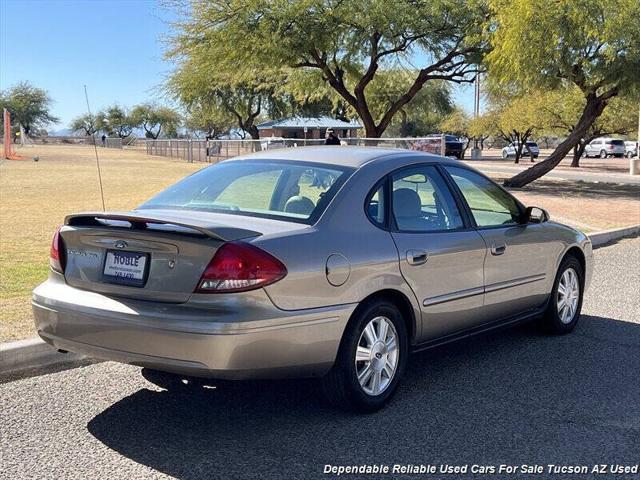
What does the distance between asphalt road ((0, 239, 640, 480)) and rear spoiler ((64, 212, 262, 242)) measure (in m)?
1.15

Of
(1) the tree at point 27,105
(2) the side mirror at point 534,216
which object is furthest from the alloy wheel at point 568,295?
(1) the tree at point 27,105

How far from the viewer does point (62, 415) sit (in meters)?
4.59

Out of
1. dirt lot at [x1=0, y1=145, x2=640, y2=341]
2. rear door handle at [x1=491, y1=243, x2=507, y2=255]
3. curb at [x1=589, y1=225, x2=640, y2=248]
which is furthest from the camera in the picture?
curb at [x1=589, y1=225, x2=640, y2=248]

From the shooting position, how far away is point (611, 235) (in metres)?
13.2

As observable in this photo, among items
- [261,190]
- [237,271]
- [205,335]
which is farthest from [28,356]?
[237,271]

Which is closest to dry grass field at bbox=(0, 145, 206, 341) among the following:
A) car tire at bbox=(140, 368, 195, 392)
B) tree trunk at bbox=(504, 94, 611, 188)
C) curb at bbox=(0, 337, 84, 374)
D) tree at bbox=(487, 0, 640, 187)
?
curb at bbox=(0, 337, 84, 374)

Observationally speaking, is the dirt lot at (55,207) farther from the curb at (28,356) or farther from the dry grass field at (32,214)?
the curb at (28,356)

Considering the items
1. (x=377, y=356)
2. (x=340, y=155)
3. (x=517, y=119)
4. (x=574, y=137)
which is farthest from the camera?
(x=517, y=119)

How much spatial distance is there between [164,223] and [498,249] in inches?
103

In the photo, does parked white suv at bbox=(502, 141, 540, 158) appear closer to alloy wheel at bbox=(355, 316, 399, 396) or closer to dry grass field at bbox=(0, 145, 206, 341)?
dry grass field at bbox=(0, 145, 206, 341)

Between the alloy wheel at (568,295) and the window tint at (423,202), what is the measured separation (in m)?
1.64

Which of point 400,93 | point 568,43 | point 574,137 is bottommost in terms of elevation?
point 574,137

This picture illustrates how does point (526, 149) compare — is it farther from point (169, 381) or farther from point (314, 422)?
point (314, 422)

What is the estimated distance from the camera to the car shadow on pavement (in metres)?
3.97
